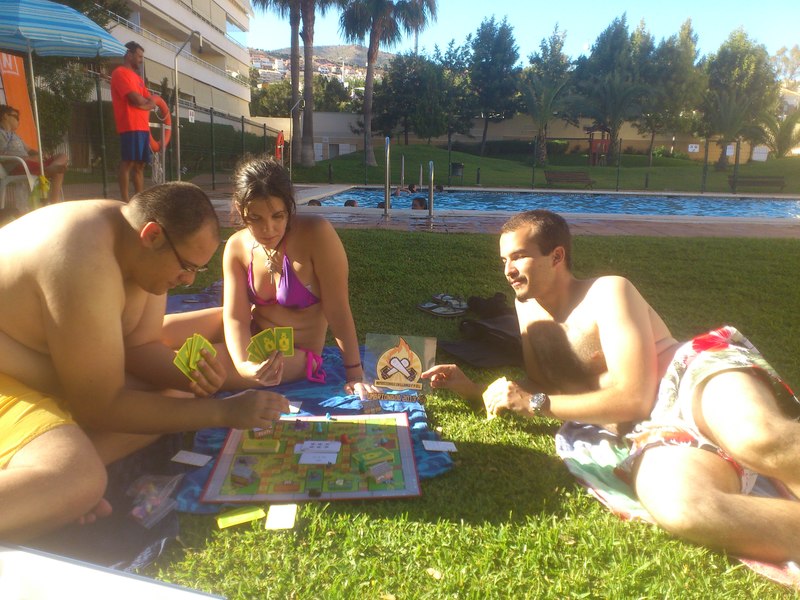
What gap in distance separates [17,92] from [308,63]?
20.3 meters

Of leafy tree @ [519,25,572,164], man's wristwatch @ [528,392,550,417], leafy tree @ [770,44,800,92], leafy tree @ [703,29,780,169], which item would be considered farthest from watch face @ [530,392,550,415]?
leafy tree @ [770,44,800,92]

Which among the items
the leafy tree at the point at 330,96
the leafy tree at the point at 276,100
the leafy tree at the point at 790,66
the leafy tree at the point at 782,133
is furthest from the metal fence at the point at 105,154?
the leafy tree at the point at 790,66

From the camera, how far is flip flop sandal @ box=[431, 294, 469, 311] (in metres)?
5.36

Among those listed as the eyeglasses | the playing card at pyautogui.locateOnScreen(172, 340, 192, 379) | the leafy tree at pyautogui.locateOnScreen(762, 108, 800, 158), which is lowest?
the playing card at pyautogui.locateOnScreen(172, 340, 192, 379)

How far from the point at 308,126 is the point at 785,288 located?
24.7m

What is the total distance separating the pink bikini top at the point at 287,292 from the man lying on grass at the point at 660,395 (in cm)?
90

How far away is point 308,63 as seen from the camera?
26672mm

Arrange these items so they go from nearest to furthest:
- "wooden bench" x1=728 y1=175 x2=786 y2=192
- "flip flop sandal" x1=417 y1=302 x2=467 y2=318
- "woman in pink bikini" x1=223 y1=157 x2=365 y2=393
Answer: "woman in pink bikini" x1=223 y1=157 x2=365 y2=393 < "flip flop sandal" x1=417 y1=302 x2=467 y2=318 < "wooden bench" x1=728 y1=175 x2=786 y2=192

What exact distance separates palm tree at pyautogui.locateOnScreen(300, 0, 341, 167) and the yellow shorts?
86.1ft

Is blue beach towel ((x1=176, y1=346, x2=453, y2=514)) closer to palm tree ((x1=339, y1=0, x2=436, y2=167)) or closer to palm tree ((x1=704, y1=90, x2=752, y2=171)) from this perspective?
palm tree ((x1=339, y1=0, x2=436, y2=167))

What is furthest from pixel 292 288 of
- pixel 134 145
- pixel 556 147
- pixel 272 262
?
pixel 556 147

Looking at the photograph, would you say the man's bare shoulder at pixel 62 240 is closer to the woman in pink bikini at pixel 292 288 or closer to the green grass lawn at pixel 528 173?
the woman in pink bikini at pixel 292 288

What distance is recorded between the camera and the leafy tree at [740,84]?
40.2 meters

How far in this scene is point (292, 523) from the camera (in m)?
2.22
